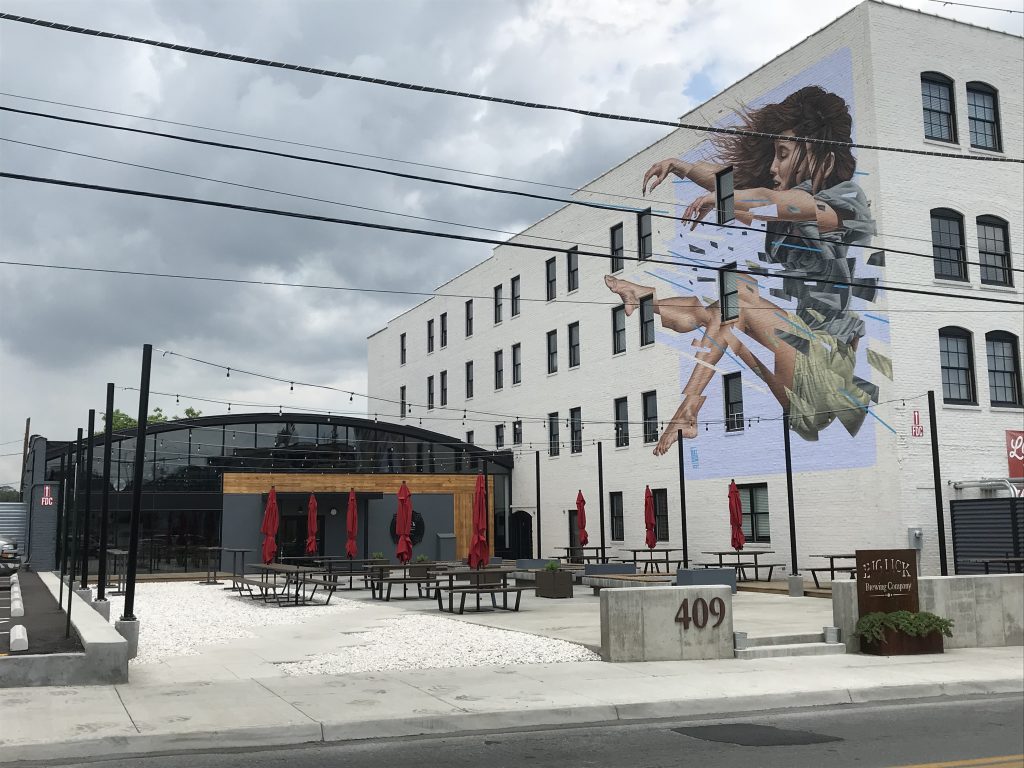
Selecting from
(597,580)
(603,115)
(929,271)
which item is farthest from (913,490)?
(603,115)

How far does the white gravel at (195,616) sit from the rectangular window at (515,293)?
22.8 m

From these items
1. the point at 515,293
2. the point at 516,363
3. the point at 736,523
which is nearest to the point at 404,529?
the point at 736,523

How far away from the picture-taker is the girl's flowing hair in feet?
97.9

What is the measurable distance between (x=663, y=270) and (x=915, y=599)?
23.1 metres

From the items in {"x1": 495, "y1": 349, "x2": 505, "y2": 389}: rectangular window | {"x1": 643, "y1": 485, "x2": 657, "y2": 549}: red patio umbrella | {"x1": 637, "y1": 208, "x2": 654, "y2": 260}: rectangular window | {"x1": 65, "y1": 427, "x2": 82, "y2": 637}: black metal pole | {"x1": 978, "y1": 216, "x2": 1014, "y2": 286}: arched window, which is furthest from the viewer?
{"x1": 495, "y1": 349, "x2": 505, "y2": 389}: rectangular window

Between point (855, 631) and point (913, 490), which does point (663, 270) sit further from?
point (855, 631)

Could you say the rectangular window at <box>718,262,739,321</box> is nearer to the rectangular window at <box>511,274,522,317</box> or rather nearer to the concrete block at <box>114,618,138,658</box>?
the rectangular window at <box>511,274,522,317</box>

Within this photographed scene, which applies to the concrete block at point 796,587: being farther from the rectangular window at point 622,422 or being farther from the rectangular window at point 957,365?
the rectangular window at point 622,422

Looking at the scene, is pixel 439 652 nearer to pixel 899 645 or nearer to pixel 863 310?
pixel 899 645

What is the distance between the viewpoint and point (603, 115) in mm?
14164

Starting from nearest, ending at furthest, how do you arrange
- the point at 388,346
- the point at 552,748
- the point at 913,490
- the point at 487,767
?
1. the point at 487,767
2. the point at 552,748
3. the point at 913,490
4. the point at 388,346

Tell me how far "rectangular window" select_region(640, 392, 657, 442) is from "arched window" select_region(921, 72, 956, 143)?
529 inches

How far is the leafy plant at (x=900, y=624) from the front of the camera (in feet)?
49.3

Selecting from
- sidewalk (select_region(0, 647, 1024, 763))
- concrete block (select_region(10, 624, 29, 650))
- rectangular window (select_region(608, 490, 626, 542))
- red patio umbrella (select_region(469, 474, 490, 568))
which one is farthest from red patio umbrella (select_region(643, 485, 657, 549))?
concrete block (select_region(10, 624, 29, 650))
